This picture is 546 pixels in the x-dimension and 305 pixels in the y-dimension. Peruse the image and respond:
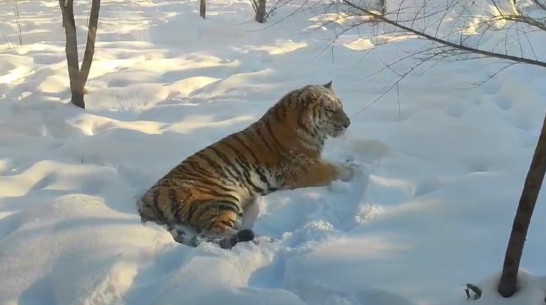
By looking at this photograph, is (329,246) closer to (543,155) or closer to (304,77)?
(543,155)

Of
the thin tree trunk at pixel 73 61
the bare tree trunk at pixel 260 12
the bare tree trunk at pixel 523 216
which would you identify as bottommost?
the bare tree trunk at pixel 260 12

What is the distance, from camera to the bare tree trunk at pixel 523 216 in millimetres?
2605

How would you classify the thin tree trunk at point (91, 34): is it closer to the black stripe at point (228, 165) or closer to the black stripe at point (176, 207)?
the black stripe at point (228, 165)

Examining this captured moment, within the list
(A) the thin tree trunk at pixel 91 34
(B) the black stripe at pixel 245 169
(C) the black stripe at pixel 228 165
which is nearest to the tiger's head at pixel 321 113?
(B) the black stripe at pixel 245 169

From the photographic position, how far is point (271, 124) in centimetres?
509

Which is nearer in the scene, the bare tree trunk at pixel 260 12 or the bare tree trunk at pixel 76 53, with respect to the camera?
the bare tree trunk at pixel 76 53

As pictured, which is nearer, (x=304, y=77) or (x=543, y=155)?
(x=543, y=155)

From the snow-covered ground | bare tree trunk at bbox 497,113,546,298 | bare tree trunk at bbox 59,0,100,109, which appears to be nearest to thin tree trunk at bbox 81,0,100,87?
bare tree trunk at bbox 59,0,100,109

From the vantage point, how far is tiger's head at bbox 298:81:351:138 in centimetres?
512

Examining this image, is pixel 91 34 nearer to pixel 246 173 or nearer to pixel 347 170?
pixel 246 173

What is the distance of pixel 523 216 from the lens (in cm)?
269

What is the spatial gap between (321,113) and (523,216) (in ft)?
8.64

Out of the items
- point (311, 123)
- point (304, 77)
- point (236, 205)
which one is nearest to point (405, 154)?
point (311, 123)

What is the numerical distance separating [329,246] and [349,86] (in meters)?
4.75
